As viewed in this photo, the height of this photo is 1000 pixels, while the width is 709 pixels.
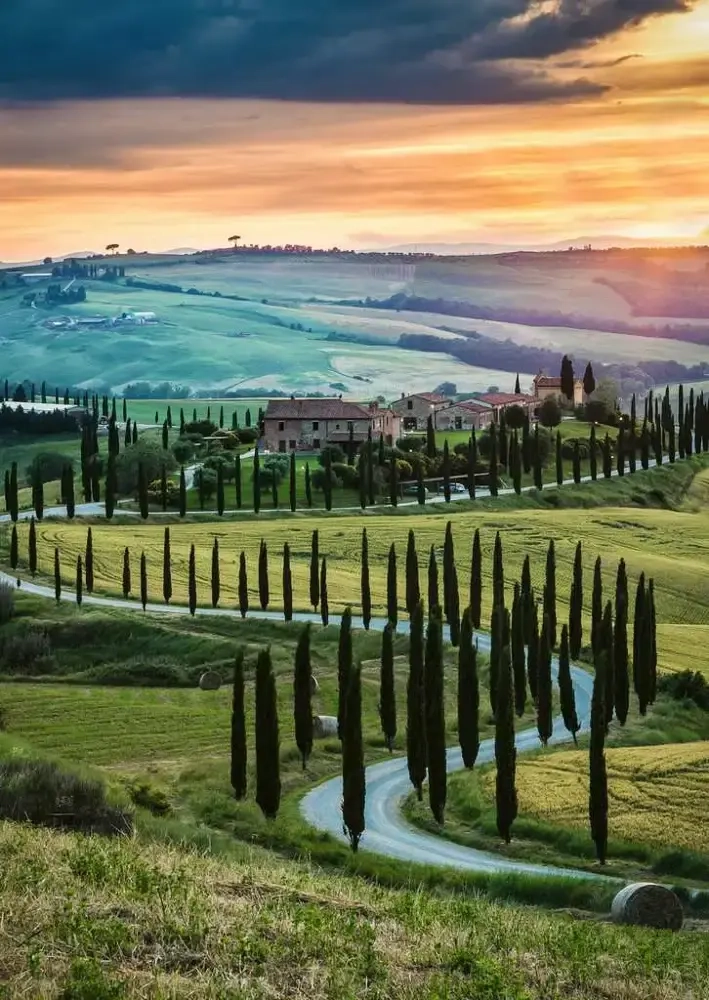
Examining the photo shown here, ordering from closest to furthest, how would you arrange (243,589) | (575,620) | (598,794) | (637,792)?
(598,794), (637,792), (575,620), (243,589)

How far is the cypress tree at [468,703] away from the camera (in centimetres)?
5722

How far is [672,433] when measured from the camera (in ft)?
534

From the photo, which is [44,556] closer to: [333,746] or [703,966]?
[333,746]

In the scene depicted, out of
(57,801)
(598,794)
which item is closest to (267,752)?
(598,794)

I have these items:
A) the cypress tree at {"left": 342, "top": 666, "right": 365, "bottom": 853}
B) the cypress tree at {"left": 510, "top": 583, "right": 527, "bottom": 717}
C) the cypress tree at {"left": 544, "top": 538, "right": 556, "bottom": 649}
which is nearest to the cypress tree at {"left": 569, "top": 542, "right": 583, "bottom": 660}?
the cypress tree at {"left": 544, "top": 538, "right": 556, "bottom": 649}

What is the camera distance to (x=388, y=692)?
61.8m

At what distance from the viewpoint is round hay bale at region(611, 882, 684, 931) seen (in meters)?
36.7

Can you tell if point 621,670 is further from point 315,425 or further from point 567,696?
point 315,425

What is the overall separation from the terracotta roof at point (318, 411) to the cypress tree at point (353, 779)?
350 ft

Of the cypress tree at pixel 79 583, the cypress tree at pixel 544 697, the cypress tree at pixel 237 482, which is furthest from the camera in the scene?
the cypress tree at pixel 237 482

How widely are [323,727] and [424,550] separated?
1707 inches

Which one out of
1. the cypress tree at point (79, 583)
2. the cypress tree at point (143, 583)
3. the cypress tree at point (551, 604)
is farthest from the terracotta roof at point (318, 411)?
the cypress tree at point (551, 604)

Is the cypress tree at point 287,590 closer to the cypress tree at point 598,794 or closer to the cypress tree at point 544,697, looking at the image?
the cypress tree at point 544,697

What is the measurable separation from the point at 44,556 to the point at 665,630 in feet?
122
